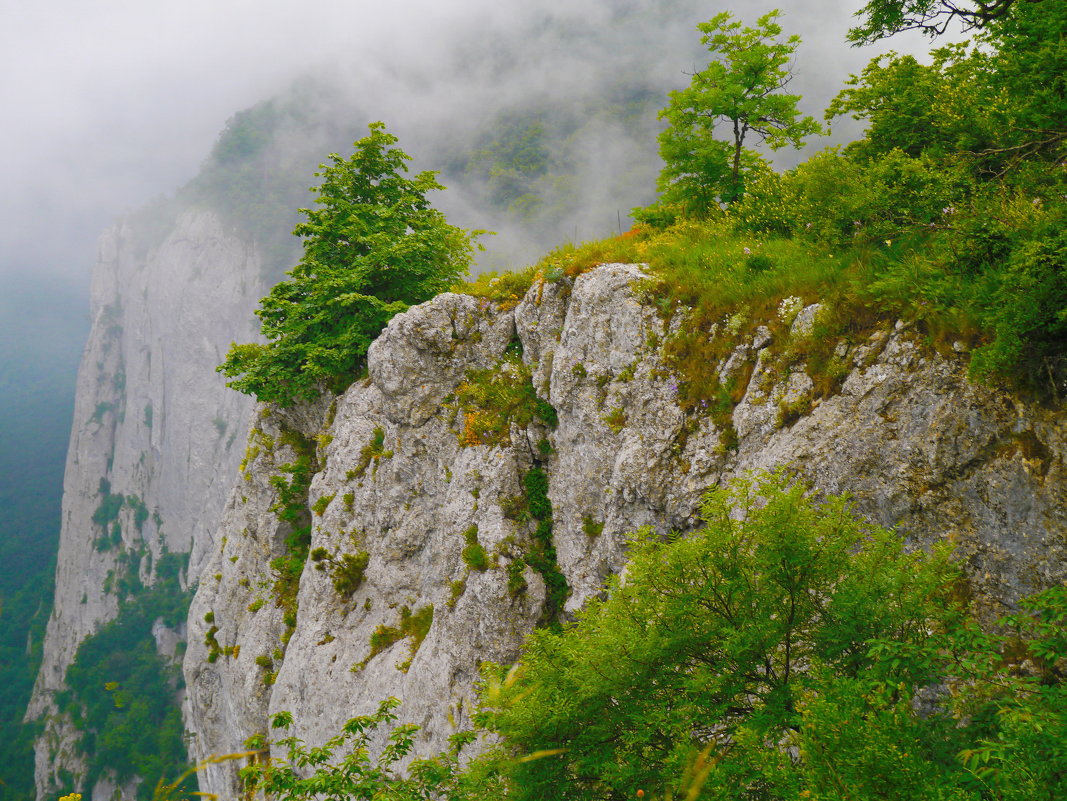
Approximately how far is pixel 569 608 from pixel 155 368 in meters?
171

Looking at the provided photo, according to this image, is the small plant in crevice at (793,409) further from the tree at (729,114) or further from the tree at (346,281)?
the tree at (346,281)

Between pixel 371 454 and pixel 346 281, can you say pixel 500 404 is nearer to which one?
pixel 371 454

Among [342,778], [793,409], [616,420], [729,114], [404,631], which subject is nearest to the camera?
[342,778]

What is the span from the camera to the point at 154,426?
→ 470ft

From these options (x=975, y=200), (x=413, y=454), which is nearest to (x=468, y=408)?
(x=413, y=454)

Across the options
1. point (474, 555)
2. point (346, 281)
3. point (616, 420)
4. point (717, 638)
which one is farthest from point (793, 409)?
point (346, 281)

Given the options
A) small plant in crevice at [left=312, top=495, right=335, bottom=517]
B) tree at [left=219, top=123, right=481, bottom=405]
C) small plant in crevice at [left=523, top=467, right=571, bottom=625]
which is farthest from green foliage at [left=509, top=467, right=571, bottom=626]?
tree at [left=219, top=123, right=481, bottom=405]

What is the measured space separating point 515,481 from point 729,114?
455 inches

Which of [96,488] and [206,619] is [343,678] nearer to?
[206,619]

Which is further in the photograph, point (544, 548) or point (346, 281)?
point (346, 281)

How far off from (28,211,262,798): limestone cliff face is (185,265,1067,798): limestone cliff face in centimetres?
11521

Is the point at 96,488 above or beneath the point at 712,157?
above

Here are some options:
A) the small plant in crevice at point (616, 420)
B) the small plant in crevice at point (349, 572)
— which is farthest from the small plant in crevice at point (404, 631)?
the small plant in crevice at point (616, 420)

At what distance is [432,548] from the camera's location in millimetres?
14891
